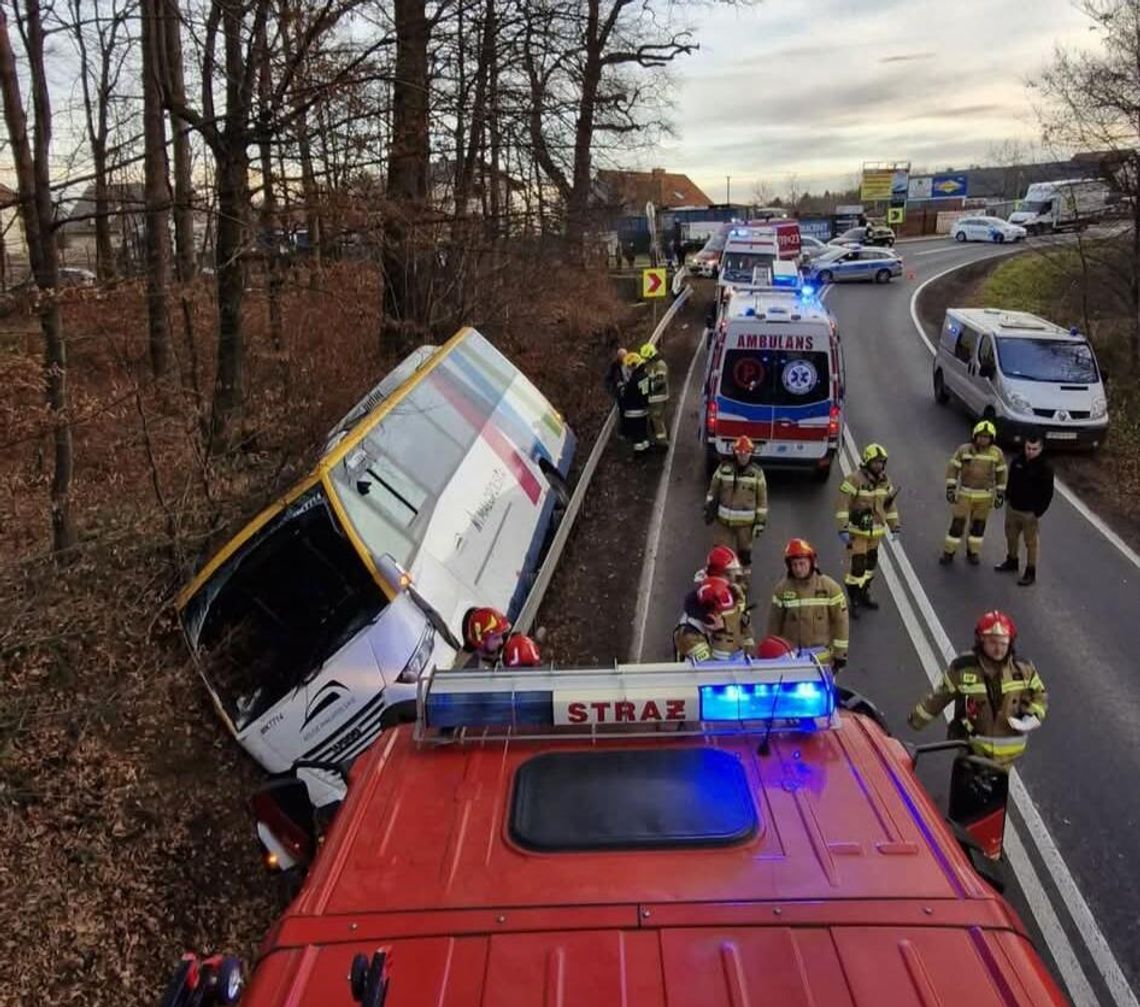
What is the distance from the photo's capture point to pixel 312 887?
98.0 inches

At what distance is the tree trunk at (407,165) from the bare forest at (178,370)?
0.21ft

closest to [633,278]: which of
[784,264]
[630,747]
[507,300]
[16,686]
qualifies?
[784,264]

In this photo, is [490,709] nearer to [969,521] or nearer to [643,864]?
[643,864]

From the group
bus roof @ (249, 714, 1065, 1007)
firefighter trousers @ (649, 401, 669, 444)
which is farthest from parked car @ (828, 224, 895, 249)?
bus roof @ (249, 714, 1065, 1007)

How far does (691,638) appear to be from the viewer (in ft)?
19.6

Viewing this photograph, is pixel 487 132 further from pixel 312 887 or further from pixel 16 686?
pixel 312 887

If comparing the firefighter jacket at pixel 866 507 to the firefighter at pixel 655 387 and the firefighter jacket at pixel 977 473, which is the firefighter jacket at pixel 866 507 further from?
the firefighter at pixel 655 387

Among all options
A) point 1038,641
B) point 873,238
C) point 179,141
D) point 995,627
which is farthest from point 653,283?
point 873,238

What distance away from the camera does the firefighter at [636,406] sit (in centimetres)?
1314

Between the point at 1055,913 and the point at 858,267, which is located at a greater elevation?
the point at 858,267

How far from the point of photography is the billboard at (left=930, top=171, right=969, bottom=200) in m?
74.7

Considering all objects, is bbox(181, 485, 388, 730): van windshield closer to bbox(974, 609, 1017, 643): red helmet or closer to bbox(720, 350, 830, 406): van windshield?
bbox(974, 609, 1017, 643): red helmet

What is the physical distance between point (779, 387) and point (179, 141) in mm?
8291

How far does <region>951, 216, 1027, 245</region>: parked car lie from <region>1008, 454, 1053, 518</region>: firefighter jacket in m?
40.1
